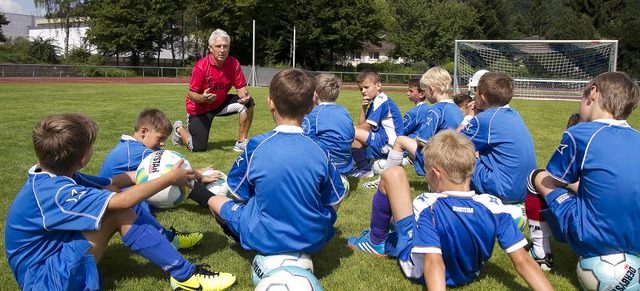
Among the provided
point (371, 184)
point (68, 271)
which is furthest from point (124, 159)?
point (371, 184)

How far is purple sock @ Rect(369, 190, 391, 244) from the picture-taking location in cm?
382

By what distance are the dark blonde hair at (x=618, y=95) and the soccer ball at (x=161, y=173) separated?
339 centimetres

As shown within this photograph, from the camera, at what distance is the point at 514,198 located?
14.6ft

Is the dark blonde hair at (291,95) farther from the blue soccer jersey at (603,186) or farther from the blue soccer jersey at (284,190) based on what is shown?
the blue soccer jersey at (603,186)

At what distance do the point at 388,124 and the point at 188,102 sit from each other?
396cm

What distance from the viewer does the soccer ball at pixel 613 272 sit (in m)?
3.16

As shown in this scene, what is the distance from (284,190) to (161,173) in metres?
1.47

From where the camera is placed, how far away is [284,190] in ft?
10.5

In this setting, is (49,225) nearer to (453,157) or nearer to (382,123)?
(453,157)

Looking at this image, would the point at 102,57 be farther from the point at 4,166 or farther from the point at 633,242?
the point at 633,242

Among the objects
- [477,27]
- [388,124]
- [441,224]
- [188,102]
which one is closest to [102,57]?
[477,27]

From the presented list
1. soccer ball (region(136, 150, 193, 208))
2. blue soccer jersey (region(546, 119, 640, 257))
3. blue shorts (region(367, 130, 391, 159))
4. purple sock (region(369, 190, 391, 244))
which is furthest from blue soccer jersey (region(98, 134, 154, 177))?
blue soccer jersey (region(546, 119, 640, 257))

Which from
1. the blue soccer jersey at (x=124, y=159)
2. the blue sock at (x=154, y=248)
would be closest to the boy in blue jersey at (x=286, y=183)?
the blue sock at (x=154, y=248)

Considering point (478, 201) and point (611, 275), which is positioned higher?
point (478, 201)
